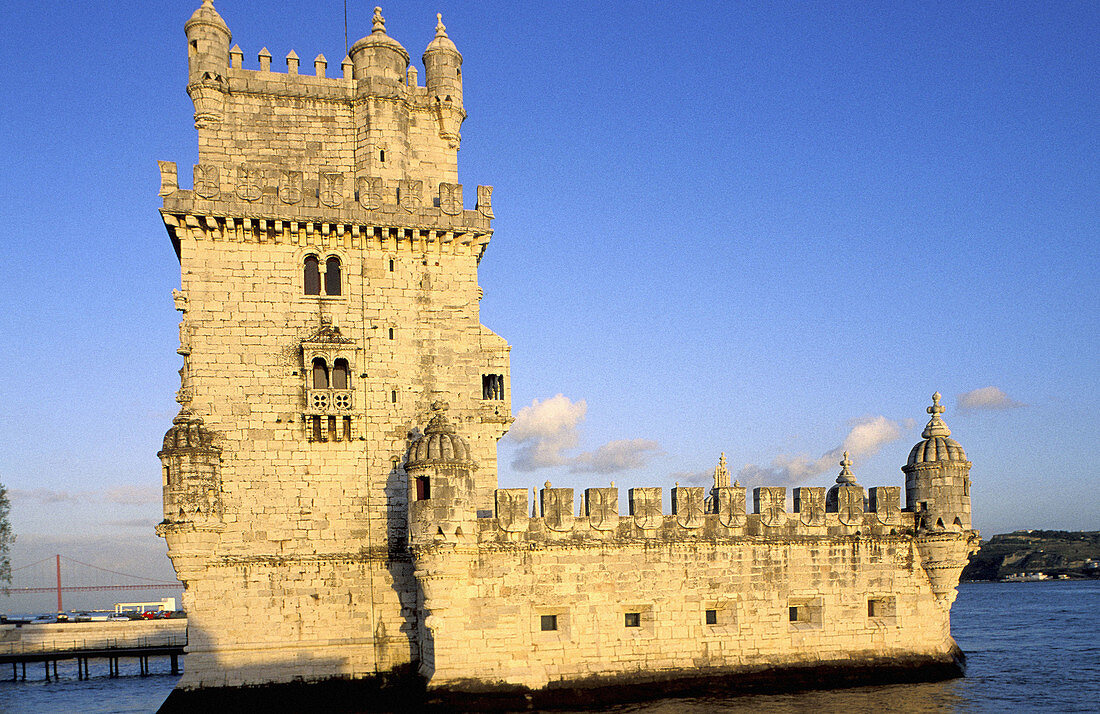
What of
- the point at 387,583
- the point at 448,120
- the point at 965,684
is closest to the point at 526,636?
the point at 387,583

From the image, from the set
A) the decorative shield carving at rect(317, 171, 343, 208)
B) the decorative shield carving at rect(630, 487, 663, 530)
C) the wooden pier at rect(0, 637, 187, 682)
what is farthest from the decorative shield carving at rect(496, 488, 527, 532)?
the wooden pier at rect(0, 637, 187, 682)

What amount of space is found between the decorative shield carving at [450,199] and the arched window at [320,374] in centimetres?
605

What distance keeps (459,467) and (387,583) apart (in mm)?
4829

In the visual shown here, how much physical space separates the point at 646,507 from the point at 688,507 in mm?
1321

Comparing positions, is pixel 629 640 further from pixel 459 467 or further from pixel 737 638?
pixel 459 467

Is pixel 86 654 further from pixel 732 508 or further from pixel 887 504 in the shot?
pixel 887 504

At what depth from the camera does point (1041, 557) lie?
136000 mm

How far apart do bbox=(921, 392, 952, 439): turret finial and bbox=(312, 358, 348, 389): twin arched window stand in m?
18.3

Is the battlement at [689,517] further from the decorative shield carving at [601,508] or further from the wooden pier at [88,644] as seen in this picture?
the wooden pier at [88,644]

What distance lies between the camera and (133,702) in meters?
31.4

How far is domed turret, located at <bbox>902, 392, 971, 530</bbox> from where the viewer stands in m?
25.2

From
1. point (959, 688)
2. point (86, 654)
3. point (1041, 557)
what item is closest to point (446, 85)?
point (959, 688)

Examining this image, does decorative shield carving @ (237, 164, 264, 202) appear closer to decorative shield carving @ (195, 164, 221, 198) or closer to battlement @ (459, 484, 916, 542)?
decorative shield carving @ (195, 164, 221, 198)

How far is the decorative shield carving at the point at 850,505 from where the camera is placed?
25078 millimetres
